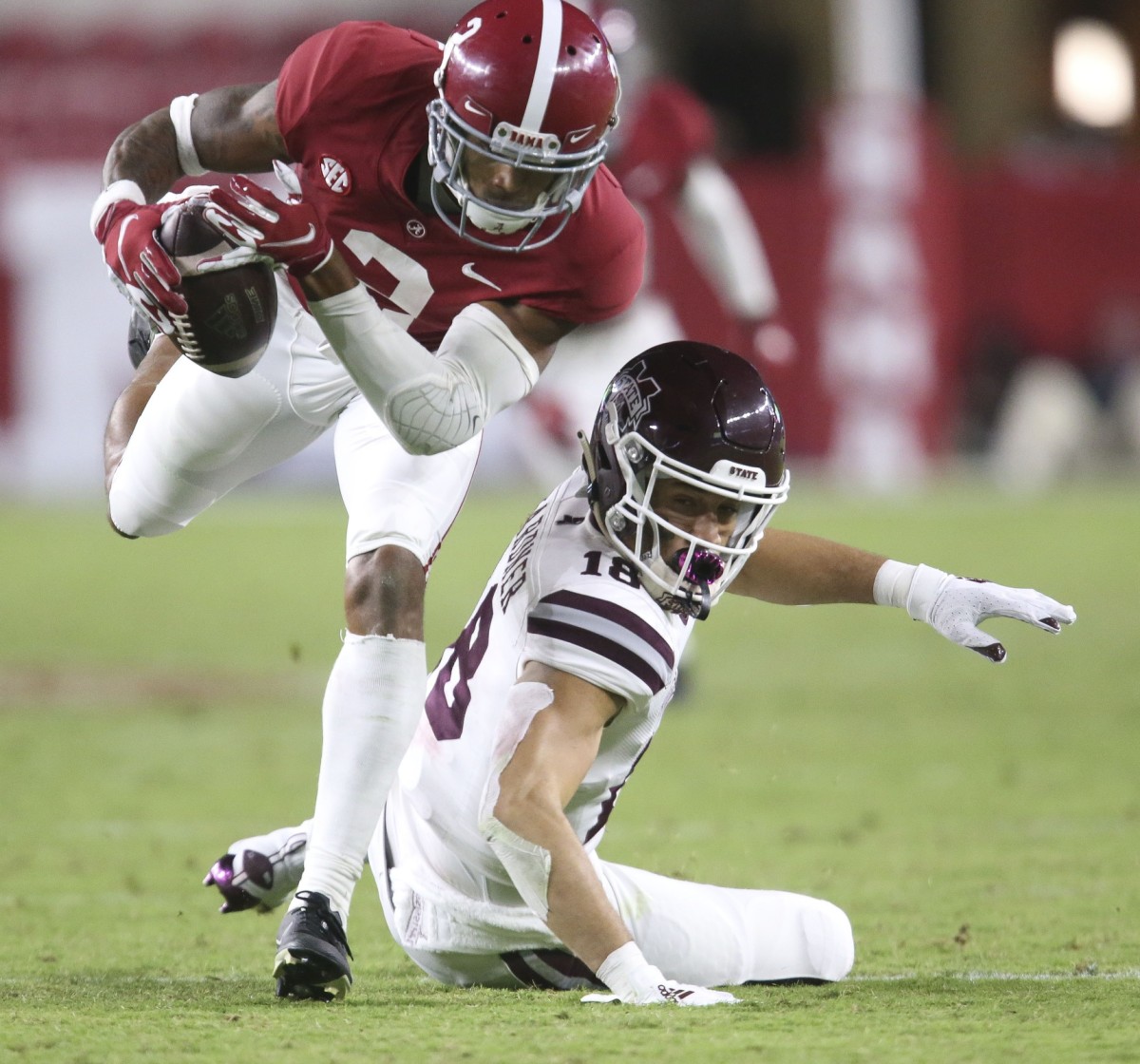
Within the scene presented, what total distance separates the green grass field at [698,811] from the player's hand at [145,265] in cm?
114

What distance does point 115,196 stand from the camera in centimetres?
365

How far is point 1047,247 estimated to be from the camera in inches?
699

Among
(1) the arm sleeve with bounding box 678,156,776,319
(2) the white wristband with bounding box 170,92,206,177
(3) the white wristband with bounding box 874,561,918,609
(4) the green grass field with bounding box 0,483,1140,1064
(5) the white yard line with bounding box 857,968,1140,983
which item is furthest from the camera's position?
(1) the arm sleeve with bounding box 678,156,776,319

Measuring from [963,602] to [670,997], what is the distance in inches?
37.7

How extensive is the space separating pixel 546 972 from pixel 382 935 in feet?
2.48

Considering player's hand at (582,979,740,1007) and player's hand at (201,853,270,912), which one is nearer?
player's hand at (582,979,740,1007)

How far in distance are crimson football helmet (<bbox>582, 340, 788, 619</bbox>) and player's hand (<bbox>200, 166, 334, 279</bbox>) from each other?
0.58m

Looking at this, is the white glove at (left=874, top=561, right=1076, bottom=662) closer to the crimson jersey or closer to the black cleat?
the crimson jersey

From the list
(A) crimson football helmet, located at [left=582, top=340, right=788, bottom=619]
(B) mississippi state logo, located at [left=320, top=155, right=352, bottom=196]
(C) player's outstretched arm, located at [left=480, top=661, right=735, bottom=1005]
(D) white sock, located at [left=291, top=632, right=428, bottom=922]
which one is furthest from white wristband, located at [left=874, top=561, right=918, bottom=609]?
(B) mississippi state logo, located at [left=320, top=155, right=352, bottom=196]

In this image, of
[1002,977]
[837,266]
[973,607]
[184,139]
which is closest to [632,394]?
[973,607]

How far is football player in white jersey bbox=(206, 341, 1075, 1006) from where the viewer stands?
3023mm

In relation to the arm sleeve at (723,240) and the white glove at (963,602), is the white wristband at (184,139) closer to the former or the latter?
the white glove at (963,602)

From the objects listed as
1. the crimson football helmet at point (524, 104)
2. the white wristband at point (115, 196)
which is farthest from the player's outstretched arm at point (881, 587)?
the white wristband at point (115, 196)

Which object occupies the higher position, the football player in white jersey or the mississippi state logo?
the mississippi state logo
